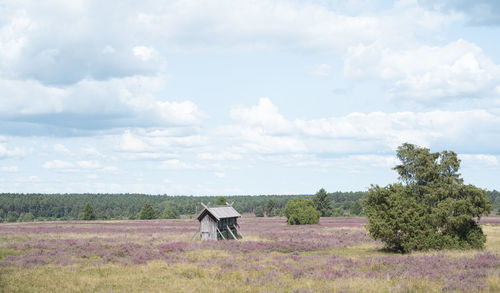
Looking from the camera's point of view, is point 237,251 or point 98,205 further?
point 98,205

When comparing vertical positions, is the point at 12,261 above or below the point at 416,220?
below

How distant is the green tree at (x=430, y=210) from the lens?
96.0ft

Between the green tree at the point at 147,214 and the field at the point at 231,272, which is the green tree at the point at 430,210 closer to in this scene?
the field at the point at 231,272

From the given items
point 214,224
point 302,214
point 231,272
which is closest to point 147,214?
point 302,214

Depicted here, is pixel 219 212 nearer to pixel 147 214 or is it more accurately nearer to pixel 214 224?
pixel 214 224

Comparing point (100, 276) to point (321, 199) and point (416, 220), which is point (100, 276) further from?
point (321, 199)

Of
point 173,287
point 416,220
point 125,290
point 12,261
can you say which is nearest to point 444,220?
point 416,220

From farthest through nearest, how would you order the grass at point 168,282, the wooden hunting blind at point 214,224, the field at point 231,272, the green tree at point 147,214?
the green tree at point 147,214, the wooden hunting blind at point 214,224, the field at point 231,272, the grass at point 168,282

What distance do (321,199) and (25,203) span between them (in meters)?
124

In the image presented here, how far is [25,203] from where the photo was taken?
169875 millimetres

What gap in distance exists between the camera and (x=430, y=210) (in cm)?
3106

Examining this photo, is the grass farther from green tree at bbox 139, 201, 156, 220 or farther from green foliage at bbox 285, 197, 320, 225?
green tree at bbox 139, 201, 156, 220

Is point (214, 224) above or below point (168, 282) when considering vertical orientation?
above

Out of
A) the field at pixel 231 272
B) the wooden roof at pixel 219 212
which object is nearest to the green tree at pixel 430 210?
the field at pixel 231 272
